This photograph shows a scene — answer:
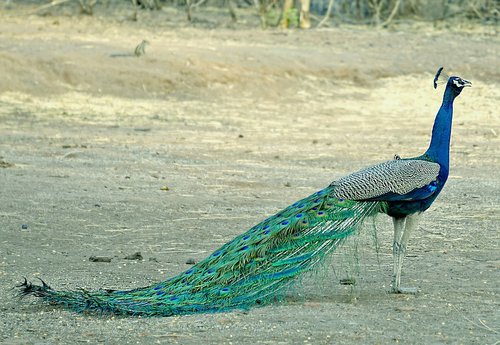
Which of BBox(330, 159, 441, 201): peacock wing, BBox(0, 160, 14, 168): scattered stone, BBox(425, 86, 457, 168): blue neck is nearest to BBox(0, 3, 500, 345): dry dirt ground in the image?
BBox(0, 160, 14, 168): scattered stone

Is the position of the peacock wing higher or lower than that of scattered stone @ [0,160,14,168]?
higher

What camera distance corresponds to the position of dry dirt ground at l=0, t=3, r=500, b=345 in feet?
18.1

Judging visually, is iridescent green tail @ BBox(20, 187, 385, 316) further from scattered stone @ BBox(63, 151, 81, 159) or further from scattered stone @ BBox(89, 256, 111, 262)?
scattered stone @ BBox(63, 151, 81, 159)

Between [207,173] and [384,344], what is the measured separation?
17.3ft

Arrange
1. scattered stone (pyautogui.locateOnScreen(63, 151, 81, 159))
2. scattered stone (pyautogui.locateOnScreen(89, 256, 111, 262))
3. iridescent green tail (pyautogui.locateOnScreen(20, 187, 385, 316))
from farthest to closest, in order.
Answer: scattered stone (pyautogui.locateOnScreen(63, 151, 81, 159))
scattered stone (pyautogui.locateOnScreen(89, 256, 111, 262))
iridescent green tail (pyautogui.locateOnScreen(20, 187, 385, 316))

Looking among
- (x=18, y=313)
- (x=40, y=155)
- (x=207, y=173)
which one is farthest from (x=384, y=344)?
(x=40, y=155)

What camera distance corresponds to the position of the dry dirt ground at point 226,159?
5.51 metres

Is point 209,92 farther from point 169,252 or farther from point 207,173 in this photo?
point 169,252

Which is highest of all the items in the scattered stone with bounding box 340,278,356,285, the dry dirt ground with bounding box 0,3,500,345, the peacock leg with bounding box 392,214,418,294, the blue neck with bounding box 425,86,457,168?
the blue neck with bounding box 425,86,457,168

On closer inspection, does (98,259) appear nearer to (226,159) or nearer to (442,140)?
(442,140)

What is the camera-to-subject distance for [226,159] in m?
11.0

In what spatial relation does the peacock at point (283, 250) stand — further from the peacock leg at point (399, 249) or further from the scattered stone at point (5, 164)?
the scattered stone at point (5, 164)

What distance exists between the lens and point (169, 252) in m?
7.06

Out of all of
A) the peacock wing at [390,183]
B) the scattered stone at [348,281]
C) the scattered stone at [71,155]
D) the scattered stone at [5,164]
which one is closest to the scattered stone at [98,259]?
the scattered stone at [348,281]
